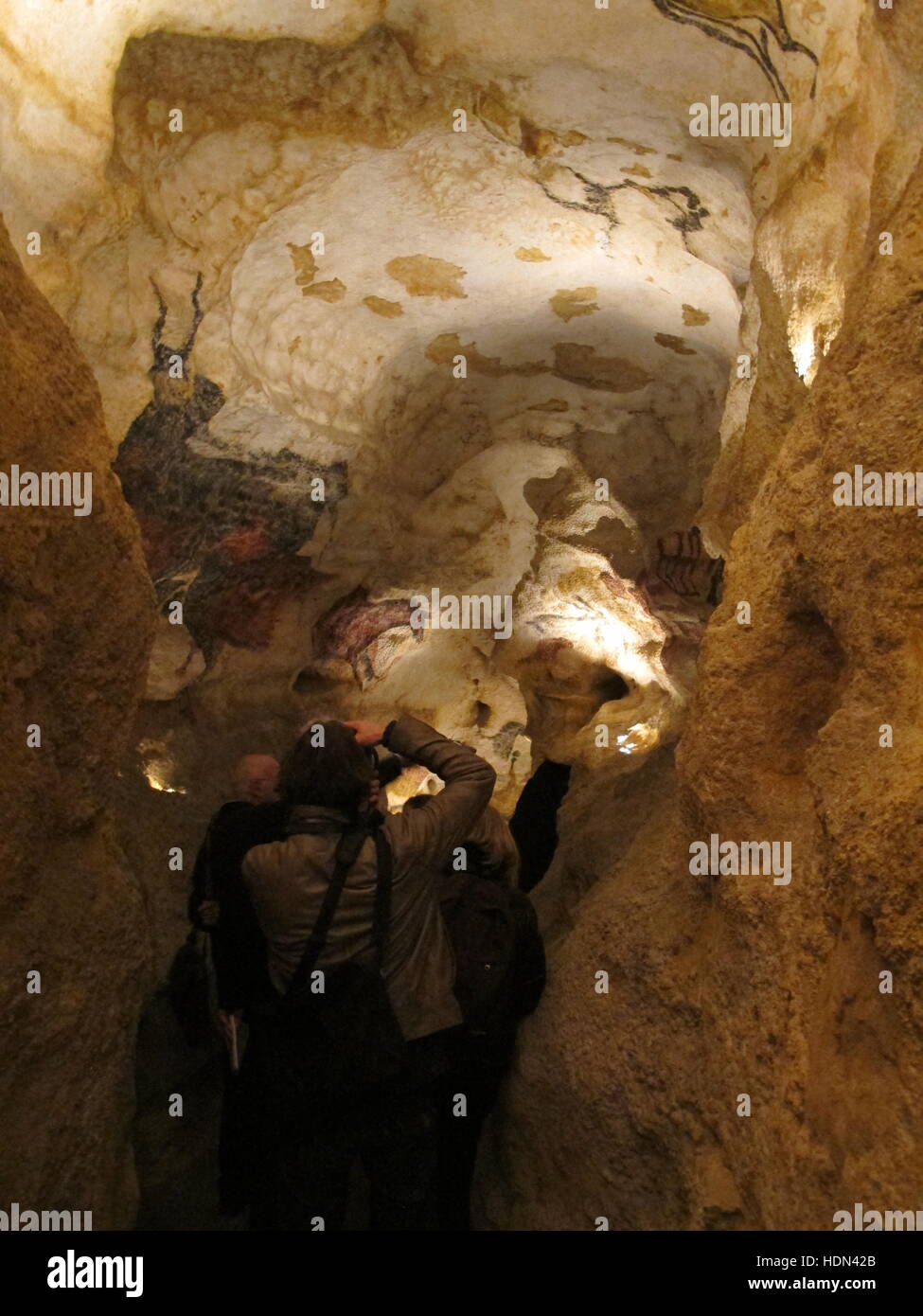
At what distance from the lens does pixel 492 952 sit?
2803mm

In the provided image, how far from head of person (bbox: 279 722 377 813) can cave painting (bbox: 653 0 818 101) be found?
2.10 meters

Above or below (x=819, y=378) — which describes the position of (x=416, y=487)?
above

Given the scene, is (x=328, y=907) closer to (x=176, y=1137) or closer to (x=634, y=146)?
(x=176, y=1137)

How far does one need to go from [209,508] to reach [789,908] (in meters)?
3.31

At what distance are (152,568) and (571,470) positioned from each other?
8.50 feet

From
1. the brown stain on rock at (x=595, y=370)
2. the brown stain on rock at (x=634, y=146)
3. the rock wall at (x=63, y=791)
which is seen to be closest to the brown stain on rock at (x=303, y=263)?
the brown stain on rock at (x=634, y=146)

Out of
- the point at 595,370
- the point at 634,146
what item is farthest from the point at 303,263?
the point at 595,370

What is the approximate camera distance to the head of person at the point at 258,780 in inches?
123

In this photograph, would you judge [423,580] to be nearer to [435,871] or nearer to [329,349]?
[329,349]

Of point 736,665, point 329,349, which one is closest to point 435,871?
point 736,665

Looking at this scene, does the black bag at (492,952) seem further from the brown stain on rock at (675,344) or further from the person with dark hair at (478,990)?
the brown stain on rock at (675,344)

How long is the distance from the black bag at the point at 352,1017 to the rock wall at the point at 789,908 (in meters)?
0.65
